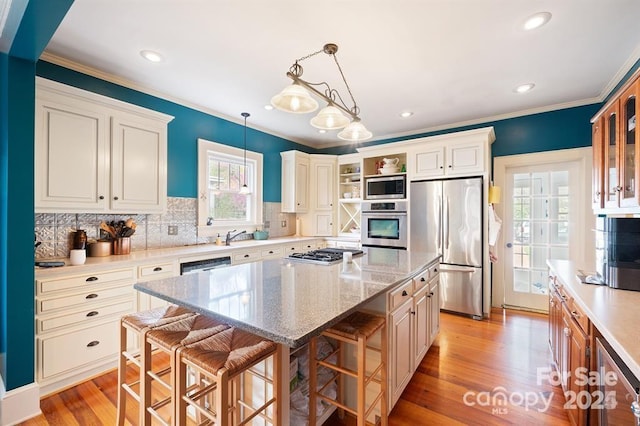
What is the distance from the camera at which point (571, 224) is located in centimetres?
354

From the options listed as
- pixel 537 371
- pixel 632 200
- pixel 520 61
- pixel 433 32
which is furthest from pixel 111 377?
pixel 520 61

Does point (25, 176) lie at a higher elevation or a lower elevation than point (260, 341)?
higher

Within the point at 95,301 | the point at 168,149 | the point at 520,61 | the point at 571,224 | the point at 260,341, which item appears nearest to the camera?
the point at 260,341

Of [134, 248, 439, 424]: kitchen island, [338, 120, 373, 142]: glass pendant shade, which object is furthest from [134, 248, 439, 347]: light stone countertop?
[338, 120, 373, 142]: glass pendant shade

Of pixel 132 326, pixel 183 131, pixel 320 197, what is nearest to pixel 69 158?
pixel 183 131

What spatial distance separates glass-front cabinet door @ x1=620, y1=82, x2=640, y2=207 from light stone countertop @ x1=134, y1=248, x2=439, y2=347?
130cm

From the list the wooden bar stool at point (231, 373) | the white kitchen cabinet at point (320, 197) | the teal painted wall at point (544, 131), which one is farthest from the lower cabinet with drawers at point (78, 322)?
the teal painted wall at point (544, 131)

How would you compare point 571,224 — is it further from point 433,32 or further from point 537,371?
point 433,32

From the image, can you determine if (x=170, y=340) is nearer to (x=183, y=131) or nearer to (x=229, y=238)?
(x=229, y=238)

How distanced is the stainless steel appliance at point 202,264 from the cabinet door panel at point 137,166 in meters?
0.66

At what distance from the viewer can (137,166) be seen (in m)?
2.79

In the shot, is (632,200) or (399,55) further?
(399,55)

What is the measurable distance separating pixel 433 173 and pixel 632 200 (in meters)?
2.27

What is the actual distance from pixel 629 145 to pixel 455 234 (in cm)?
208
